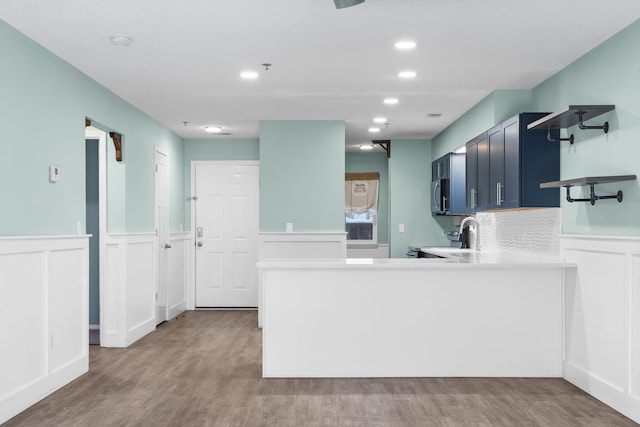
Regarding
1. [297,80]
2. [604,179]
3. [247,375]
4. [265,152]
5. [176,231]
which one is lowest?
[247,375]

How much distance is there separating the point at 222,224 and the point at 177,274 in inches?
37.8

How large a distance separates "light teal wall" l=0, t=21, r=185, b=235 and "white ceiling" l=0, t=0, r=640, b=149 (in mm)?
123

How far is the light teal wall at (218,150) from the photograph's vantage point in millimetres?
7992

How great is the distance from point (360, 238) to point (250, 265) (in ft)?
7.25

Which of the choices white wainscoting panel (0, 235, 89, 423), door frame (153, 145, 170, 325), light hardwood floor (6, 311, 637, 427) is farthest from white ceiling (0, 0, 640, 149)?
light hardwood floor (6, 311, 637, 427)

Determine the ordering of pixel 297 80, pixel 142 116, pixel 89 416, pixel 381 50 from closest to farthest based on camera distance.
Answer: pixel 89 416, pixel 381 50, pixel 297 80, pixel 142 116

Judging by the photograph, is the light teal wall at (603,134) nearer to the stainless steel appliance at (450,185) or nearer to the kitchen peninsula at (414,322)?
the kitchen peninsula at (414,322)

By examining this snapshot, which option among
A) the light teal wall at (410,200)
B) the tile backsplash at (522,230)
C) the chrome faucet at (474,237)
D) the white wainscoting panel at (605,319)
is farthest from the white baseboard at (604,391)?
the light teal wall at (410,200)

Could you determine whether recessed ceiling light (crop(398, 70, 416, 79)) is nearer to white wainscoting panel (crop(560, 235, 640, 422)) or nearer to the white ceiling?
the white ceiling

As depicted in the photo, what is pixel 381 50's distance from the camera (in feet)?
13.2

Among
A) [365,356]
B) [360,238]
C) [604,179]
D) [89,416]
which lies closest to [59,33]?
[89,416]

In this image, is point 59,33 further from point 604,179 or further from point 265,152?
point 604,179

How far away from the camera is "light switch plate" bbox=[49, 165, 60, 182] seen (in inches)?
158

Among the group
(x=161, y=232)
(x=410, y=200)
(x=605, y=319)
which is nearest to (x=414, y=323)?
(x=605, y=319)
